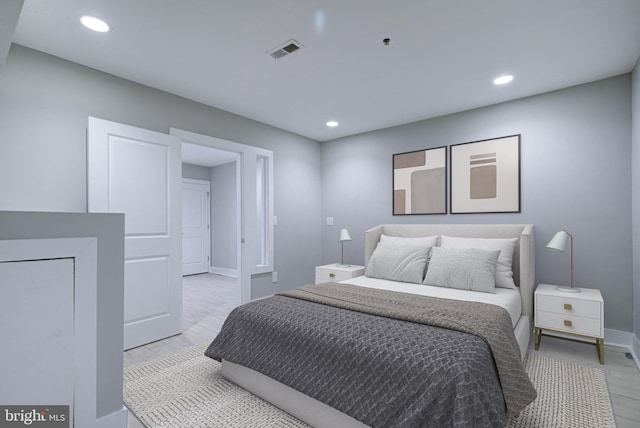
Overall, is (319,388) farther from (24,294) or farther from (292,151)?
(292,151)

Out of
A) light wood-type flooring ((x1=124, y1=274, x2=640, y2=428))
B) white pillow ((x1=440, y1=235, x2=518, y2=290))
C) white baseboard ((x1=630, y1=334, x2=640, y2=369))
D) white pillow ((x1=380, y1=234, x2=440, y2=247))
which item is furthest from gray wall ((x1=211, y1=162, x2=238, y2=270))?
white baseboard ((x1=630, y1=334, x2=640, y2=369))

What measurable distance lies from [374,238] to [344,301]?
1.84 m

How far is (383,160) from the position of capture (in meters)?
4.35

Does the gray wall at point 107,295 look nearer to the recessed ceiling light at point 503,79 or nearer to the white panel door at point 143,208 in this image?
the white panel door at point 143,208

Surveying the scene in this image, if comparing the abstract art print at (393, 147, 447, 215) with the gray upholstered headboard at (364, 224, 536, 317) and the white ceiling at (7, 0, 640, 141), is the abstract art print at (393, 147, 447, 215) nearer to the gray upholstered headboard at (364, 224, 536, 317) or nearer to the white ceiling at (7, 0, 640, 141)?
the gray upholstered headboard at (364, 224, 536, 317)

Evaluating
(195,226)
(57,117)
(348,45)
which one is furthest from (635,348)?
(195,226)

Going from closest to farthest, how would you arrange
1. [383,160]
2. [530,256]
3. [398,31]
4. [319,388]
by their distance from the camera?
1. [319,388]
2. [398,31]
3. [530,256]
4. [383,160]

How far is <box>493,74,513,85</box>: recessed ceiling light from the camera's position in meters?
2.80

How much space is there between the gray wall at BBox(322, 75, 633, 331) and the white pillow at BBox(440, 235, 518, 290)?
0.42 m

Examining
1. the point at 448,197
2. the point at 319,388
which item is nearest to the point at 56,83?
the point at 319,388

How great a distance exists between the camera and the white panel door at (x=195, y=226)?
6785mm

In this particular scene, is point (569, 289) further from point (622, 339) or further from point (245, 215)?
point (245, 215)

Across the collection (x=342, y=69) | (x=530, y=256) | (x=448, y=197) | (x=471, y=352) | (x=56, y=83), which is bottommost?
(x=471, y=352)

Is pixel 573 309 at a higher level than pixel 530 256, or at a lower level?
lower
